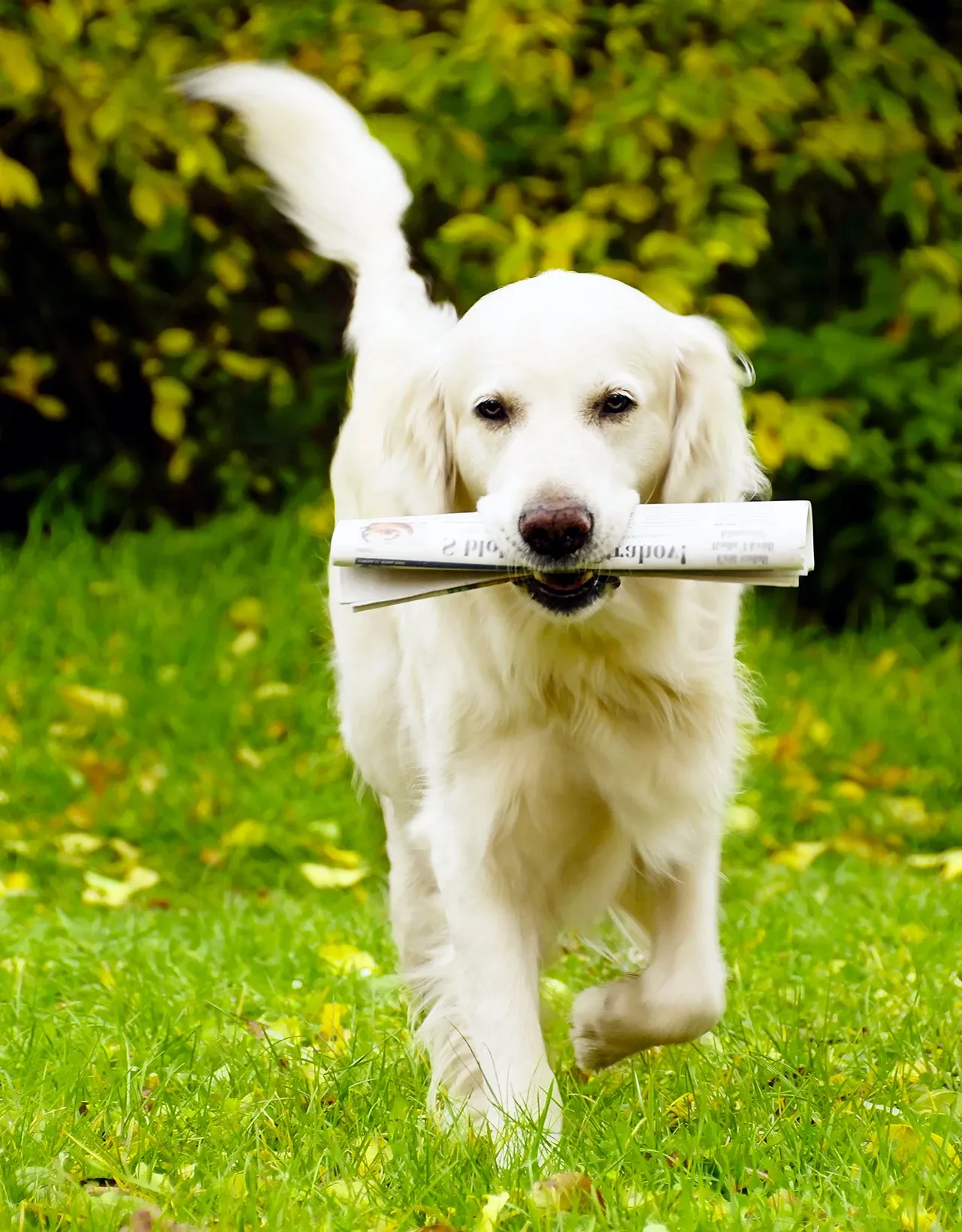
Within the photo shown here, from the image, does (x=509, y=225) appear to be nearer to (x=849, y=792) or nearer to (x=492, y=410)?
(x=849, y=792)

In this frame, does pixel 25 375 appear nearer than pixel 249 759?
No

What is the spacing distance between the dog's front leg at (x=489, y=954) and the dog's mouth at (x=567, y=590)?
1.34 ft

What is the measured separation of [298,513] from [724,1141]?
211 inches

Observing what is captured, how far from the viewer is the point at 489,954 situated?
2912 millimetres

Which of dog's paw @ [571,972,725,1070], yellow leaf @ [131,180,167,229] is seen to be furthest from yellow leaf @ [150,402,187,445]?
dog's paw @ [571,972,725,1070]

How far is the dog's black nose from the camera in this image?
2.58 meters

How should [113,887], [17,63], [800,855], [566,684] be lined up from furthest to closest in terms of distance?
[17,63] → [800,855] → [113,887] → [566,684]

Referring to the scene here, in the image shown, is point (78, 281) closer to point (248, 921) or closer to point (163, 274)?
point (163, 274)

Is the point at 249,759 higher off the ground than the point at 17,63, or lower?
lower

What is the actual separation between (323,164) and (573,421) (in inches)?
74.2

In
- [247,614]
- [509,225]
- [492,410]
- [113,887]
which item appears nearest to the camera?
[492,410]

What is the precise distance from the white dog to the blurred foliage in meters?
3.16

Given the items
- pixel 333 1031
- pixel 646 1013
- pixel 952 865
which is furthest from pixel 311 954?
pixel 952 865

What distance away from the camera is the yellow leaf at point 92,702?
621cm
